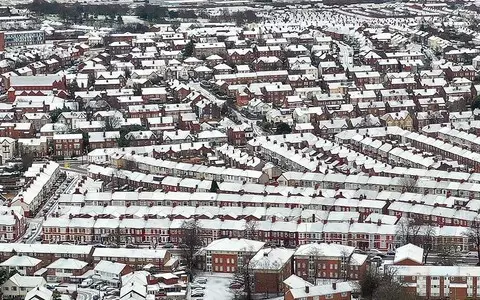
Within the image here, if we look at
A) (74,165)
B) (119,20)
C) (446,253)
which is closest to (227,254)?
(446,253)

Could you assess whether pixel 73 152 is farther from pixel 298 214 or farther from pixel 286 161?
pixel 298 214

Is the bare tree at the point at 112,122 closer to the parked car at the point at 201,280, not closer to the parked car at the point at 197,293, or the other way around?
the parked car at the point at 201,280

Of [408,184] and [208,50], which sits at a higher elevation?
[408,184]

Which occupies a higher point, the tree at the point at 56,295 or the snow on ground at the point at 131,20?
the tree at the point at 56,295

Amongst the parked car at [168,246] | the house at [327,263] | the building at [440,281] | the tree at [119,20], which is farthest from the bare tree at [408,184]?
the tree at [119,20]

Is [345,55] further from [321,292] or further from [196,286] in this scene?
[321,292]

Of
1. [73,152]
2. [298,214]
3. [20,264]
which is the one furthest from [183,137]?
[20,264]
